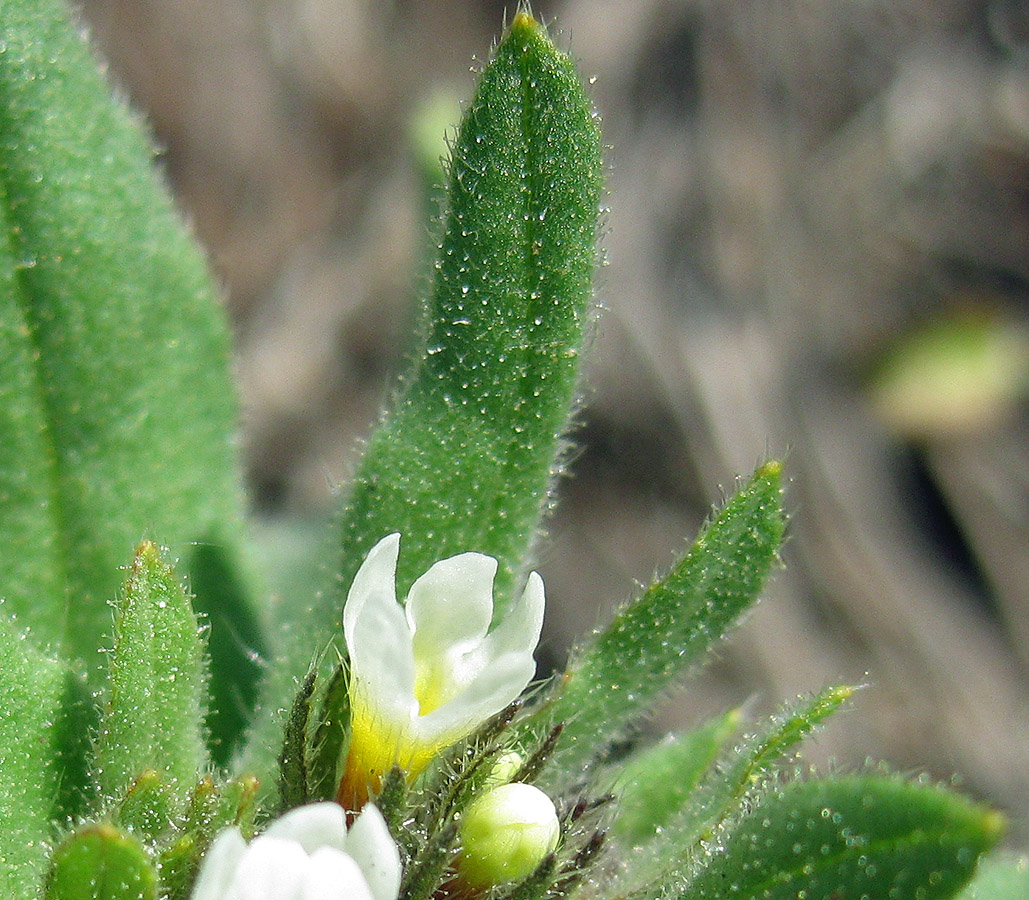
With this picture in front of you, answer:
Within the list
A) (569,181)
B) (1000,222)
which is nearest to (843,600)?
(1000,222)

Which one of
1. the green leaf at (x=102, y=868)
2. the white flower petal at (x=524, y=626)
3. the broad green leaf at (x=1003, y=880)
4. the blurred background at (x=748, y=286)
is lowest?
the broad green leaf at (x=1003, y=880)

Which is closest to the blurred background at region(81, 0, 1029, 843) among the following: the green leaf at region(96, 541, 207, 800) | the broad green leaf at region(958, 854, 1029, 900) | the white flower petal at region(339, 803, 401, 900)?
the broad green leaf at region(958, 854, 1029, 900)

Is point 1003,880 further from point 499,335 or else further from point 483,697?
point 499,335

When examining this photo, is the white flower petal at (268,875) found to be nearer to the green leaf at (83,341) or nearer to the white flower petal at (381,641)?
the white flower petal at (381,641)

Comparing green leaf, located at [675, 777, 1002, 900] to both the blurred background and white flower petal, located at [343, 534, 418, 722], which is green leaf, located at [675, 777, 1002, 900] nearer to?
white flower petal, located at [343, 534, 418, 722]

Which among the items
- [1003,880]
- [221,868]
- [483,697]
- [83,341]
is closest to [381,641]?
[483,697]

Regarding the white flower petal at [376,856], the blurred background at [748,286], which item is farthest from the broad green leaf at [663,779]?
the blurred background at [748,286]
